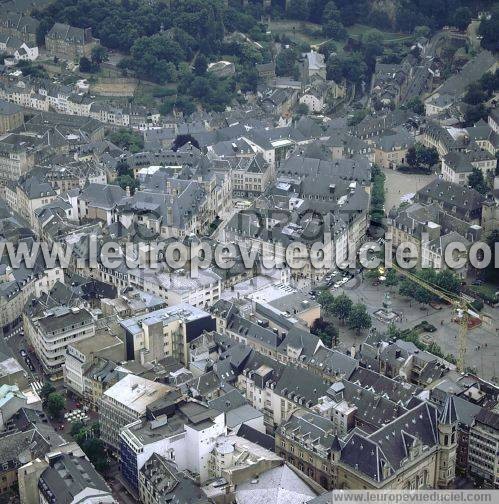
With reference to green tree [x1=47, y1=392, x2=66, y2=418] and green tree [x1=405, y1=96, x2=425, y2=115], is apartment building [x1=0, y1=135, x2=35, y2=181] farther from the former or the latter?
green tree [x1=405, y1=96, x2=425, y2=115]

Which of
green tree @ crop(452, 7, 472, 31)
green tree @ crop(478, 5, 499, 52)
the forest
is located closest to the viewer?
the forest

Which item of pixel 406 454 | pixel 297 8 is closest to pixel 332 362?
pixel 406 454

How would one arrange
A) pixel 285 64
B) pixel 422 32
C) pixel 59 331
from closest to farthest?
pixel 59 331 < pixel 285 64 < pixel 422 32

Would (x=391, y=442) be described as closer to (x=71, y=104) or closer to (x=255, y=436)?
A: (x=255, y=436)

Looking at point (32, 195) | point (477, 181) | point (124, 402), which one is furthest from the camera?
point (477, 181)

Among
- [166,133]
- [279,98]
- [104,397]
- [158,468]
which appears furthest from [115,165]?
[158,468]

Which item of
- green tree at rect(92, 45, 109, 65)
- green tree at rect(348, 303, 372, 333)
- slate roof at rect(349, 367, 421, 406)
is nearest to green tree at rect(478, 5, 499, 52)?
green tree at rect(92, 45, 109, 65)

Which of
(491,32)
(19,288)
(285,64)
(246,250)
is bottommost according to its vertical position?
(19,288)
